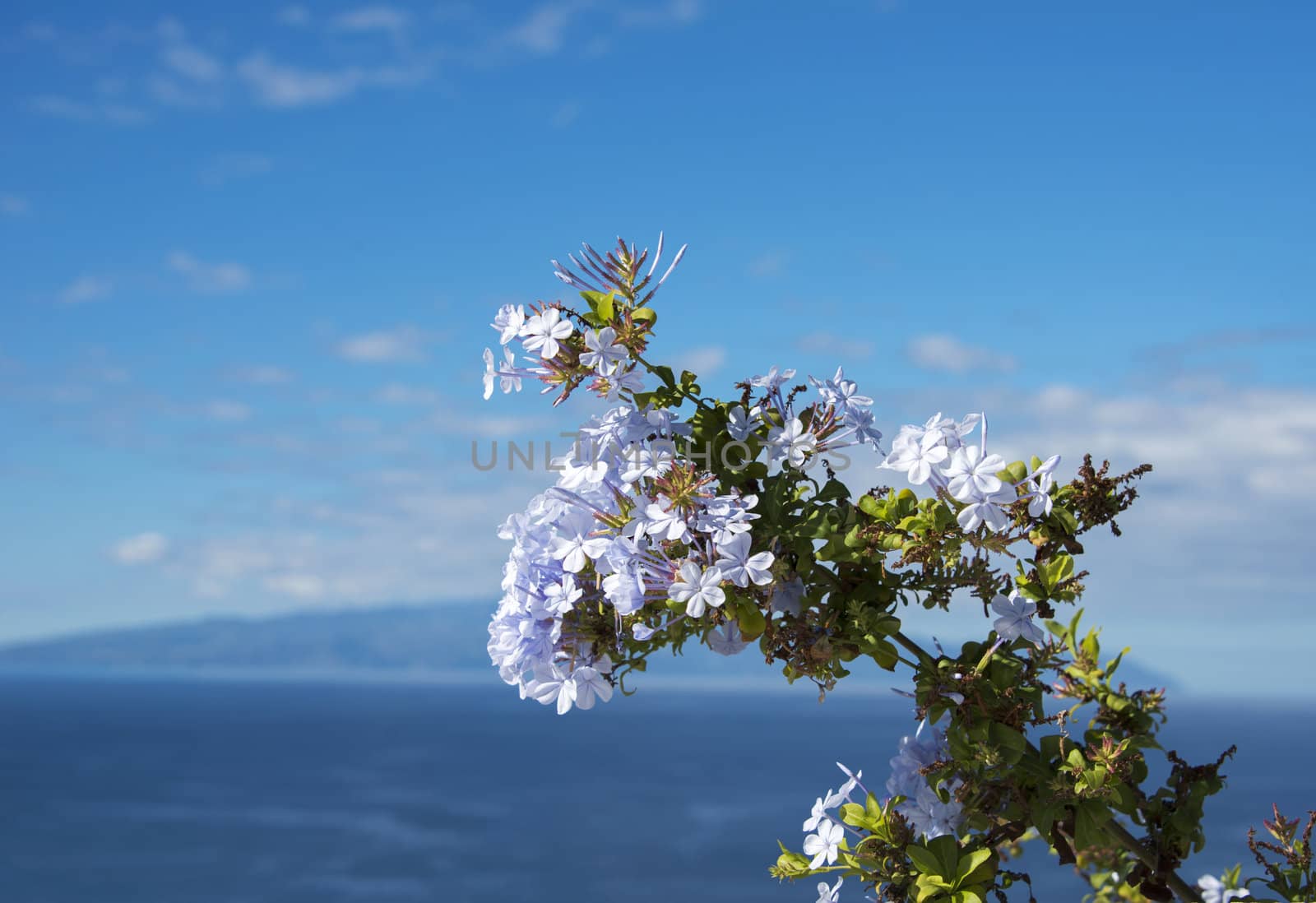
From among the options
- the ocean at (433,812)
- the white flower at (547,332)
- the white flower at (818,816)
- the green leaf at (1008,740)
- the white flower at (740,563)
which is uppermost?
the white flower at (547,332)

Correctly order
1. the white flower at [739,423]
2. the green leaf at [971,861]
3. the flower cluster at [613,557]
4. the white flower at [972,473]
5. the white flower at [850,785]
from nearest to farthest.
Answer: the white flower at [972,473] → the flower cluster at [613,557] → the green leaf at [971,861] → the white flower at [739,423] → the white flower at [850,785]

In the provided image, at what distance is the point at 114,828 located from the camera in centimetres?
9288

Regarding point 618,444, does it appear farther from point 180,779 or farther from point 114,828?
point 180,779

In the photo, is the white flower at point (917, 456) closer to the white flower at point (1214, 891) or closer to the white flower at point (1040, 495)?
the white flower at point (1040, 495)

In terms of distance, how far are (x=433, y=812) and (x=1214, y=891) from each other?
106m

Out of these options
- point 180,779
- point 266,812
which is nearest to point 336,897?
point 266,812

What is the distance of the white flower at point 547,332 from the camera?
9.71 ft

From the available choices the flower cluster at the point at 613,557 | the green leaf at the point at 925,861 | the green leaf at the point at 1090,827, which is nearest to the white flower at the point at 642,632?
the flower cluster at the point at 613,557

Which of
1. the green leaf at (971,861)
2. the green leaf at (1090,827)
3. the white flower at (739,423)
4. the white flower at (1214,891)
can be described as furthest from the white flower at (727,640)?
the white flower at (1214,891)

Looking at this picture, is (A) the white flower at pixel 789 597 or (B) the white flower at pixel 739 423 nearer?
(A) the white flower at pixel 789 597

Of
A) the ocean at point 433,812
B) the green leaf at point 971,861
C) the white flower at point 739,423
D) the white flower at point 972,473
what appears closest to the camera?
the white flower at point 972,473

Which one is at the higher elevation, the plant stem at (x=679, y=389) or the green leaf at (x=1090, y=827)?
the plant stem at (x=679, y=389)

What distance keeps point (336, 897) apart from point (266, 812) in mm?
38418

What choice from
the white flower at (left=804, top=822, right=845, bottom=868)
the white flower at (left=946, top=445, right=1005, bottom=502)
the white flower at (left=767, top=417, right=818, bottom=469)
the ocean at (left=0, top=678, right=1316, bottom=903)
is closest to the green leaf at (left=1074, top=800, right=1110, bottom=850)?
the white flower at (left=804, top=822, right=845, bottom=868)
